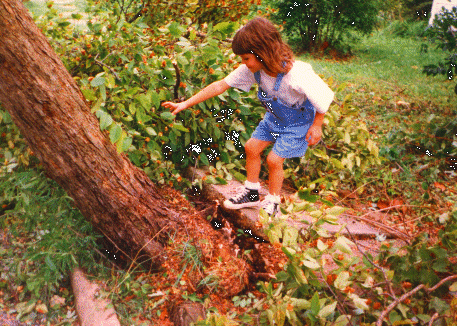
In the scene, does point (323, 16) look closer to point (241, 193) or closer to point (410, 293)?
point (241, 193)

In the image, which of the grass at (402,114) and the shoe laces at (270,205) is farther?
the grass at (402,114)

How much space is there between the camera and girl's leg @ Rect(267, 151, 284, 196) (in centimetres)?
251

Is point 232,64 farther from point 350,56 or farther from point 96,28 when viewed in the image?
point 350,56

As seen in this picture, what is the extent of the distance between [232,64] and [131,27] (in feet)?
2.78

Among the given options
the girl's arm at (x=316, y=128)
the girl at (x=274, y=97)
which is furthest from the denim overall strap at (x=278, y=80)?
the girl's arm at (x=316, y=128)

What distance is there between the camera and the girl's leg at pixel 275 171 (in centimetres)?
251

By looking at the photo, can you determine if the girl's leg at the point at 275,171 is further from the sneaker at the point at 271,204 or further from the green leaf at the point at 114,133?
the green leaf at the point at 114,133

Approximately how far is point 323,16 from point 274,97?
26.6 ft

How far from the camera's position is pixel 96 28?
102 inches

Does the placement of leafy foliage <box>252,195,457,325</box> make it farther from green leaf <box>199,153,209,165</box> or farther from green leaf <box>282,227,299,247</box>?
green leaf <box>199,153,209,165</box>

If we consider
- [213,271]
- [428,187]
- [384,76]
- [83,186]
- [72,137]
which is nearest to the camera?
[72,137]

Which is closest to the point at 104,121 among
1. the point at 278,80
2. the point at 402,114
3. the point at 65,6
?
the point at 278,80

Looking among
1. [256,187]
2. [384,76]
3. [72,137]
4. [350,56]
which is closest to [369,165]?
[256,187]

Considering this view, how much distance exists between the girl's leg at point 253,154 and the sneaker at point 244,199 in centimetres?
9
